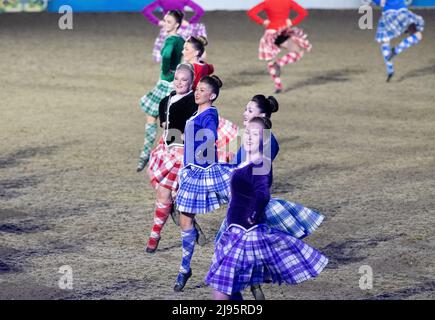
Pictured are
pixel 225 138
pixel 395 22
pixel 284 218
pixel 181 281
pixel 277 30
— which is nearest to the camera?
pixel 284 218

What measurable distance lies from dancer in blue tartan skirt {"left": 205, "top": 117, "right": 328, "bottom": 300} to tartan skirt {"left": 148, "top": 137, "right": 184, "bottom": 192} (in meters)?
1.92

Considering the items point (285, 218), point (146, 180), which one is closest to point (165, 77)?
point (146, 180)

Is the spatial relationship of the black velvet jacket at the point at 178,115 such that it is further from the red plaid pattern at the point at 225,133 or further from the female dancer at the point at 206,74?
the red plaid pattern at the point at 225,133

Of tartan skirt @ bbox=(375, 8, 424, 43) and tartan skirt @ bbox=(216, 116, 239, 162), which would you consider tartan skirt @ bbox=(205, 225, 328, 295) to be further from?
tartan skirt @ bbox=(375, 8, 424, 43)

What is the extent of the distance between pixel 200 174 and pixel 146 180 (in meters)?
3.85

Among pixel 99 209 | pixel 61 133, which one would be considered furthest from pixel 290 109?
pixel 99 209

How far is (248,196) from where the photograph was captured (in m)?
7.29

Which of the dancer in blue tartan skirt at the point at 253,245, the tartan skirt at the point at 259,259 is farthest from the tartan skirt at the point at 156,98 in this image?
the tartan skirt at the point at 259,259

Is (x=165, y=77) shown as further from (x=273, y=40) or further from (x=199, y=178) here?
(x=273, y=40)

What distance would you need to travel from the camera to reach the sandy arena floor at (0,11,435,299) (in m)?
8.85

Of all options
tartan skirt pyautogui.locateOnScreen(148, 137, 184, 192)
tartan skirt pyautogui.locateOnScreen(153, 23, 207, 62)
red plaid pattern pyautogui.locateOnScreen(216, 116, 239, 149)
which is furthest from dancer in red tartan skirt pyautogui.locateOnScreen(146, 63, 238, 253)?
tartan skirt pyautogui.locateOnScreen(153, 23, 207, 62)

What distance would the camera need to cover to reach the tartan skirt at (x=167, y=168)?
923cm

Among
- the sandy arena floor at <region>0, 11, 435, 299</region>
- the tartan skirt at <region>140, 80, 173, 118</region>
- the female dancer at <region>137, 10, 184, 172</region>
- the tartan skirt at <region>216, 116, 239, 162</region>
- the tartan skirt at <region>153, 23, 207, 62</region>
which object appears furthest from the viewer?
the tartan skirt at <region>153, 23, 207, 62</region>
